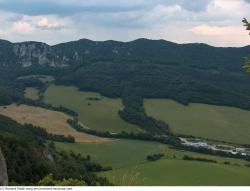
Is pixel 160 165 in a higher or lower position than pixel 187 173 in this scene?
higher

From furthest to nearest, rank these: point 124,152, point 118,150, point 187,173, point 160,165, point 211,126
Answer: point 211,126 < point 118,150 < point 124,152 < point 160,165 < point 187,173

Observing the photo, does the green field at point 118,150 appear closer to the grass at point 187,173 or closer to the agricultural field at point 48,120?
the agricultural field at point 48,120

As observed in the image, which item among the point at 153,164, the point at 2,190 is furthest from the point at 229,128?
the point at 2,190

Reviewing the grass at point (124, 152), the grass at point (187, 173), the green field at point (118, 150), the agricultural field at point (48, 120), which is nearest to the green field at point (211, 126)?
the green field at point (118, 150)

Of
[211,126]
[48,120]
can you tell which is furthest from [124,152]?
[211,126]

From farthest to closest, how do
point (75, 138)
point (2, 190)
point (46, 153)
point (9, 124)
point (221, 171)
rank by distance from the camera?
point (75, 138)
point (9, 124)
point (221, 171)
point (46, 153)
point (2, 190)

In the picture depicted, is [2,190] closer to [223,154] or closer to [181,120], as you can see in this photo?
[223,154]

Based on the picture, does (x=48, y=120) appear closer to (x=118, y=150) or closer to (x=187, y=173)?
(x=118, y=150)
